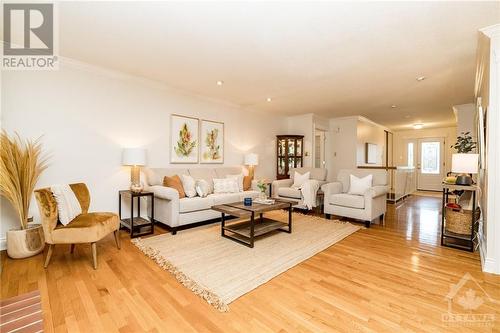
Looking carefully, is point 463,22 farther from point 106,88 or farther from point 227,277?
point 106,88

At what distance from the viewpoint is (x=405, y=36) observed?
247 centimetres

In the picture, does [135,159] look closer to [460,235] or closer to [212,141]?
[212,141]

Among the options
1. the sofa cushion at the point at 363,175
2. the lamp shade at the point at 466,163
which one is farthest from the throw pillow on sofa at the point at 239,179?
the lamp shade at the point at 466,163

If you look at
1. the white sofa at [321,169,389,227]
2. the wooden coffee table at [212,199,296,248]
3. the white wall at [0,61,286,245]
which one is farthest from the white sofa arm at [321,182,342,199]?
the white wall at [0,61,286,245]

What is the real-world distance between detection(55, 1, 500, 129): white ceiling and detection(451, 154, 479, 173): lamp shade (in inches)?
49.2

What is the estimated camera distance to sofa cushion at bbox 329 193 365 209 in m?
3.94

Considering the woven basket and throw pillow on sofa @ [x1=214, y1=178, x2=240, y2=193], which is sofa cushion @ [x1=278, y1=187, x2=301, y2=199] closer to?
throw pillow on sofa @ [x1=214, y1=178, x2=240, y2=193]

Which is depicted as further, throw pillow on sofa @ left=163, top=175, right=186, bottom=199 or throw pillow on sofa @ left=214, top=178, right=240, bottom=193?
throw pillow on sofa @ left=214, top=178, right=240, bottom=193

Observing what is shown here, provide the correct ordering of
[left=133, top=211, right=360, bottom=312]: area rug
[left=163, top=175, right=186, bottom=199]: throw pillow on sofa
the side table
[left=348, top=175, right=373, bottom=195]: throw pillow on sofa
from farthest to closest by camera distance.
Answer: [left=348, top=175, right=373, bottom=195]: throw pillow on sofa
[left=163, top=175, right=186, bottom=199]: throw pillow on sofa
the side table
[left=133, top=211, right=360, bottom=312]: area rug

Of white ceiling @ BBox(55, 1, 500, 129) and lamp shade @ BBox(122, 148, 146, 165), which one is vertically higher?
white ceiling @ BBox(55, 1, 500, 129)

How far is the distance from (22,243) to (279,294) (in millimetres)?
2803

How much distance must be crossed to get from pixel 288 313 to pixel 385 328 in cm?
63

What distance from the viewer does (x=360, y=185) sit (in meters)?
4.30

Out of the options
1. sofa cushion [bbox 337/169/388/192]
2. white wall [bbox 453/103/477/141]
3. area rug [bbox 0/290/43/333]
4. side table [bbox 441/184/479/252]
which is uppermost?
white wall [bbox 453/103/477/141]
